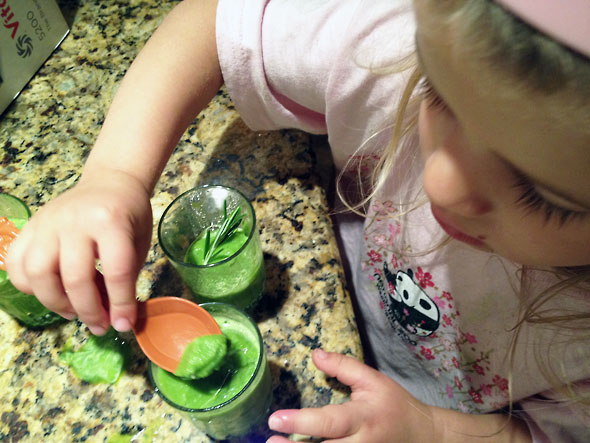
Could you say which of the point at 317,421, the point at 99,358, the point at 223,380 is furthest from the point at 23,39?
the point at 317,421

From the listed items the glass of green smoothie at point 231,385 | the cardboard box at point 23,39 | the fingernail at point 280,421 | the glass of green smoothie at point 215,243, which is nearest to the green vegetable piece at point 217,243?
the glass of green smoothie at point 215,243

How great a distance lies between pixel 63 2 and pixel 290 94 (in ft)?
2.07

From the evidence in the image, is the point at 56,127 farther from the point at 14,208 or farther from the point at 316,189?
the point at 316,189

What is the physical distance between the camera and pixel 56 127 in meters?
0.81

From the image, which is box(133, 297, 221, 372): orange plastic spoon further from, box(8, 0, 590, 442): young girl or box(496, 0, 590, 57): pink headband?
box(496, 0, 590, 57): pink headband

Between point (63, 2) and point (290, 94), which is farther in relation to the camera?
point (63, 2)

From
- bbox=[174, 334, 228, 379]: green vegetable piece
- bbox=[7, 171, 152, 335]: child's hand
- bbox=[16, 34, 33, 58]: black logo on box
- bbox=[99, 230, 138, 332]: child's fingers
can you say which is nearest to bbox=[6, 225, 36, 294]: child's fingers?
bbox=[7, 171, 152, 335]: child's hand

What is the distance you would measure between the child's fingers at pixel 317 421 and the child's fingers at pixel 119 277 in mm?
204

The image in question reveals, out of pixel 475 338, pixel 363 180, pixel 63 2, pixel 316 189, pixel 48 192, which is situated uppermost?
pixel 63 2

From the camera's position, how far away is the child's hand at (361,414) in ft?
1.70

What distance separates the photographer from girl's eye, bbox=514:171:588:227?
14.1 inches

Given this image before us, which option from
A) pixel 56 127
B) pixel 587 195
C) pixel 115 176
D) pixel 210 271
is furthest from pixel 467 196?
pixel 56 127

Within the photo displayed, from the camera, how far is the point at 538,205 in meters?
0.38

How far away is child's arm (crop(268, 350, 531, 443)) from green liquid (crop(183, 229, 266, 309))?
0.40ft
